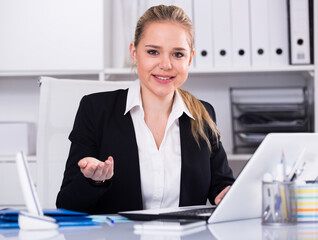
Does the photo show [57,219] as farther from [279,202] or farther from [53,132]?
[53,132]

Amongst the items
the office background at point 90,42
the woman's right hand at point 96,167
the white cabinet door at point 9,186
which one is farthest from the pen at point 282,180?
the white cabinet door at point 9,186

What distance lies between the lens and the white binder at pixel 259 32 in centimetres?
241

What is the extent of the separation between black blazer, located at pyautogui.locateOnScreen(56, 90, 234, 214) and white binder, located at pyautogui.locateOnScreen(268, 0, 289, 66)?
0.87 m

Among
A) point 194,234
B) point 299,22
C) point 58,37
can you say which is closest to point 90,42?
point 58,37

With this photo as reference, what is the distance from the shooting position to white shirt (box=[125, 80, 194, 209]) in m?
1.61

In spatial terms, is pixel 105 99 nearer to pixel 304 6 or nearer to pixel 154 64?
pixel 154 64

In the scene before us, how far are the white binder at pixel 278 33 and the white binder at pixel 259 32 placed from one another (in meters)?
0.02

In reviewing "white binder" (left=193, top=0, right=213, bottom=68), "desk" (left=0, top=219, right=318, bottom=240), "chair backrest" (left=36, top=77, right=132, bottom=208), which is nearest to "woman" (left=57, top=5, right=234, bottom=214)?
"chair backrest" (left=36, top=77, right=132, bottom=208)

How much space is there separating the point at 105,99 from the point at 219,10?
3.15 feet

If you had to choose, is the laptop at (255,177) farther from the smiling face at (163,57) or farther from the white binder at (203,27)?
the white binder at (203,27)

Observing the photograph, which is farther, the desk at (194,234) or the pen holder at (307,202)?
the pen holder at (307,202)

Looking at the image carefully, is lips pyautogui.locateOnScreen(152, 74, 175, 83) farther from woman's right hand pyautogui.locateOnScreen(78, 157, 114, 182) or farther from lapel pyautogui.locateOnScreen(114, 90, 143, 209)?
woman's right hand pyautogui.locateOnScreen(78, 157, 114, 182)

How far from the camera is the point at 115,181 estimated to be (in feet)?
5.29

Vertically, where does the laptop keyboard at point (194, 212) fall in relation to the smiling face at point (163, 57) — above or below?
below
